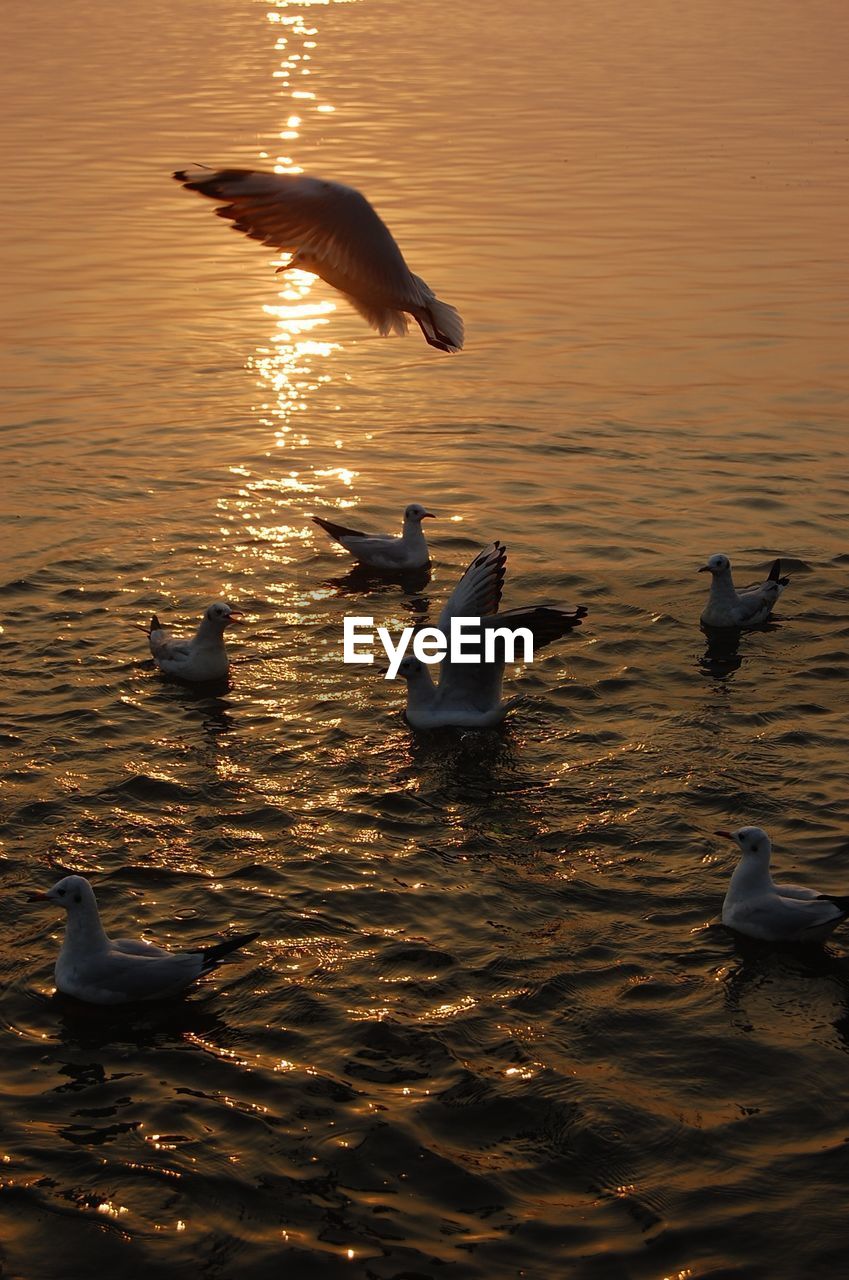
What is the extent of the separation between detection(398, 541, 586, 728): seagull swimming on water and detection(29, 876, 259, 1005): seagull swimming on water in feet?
12.2

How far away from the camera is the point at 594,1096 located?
326 inches

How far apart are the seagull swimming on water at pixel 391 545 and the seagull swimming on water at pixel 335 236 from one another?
625 centimetres

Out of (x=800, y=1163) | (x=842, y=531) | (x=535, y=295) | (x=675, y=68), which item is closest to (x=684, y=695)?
(x=842, y=531)

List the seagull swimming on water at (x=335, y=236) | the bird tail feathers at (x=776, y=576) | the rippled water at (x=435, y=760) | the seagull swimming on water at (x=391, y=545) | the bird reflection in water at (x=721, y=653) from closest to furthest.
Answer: the rippled water at (x=435, y=760), the seagull swimming on water at (x=335, y=236), the bird reflection in water at (x=721, y=653), the bird tail feathers at (x=776, y=576), the seagull swimming on water at (x=391, y=545)

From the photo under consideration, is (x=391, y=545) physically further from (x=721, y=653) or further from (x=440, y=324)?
(x=440, y=324)

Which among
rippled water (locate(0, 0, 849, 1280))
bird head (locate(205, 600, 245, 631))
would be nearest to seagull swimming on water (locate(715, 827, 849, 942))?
rippled water (locate(0, 0, 849, 1280))

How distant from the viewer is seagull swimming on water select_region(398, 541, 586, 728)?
1244 centimetres

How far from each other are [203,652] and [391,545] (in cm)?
304

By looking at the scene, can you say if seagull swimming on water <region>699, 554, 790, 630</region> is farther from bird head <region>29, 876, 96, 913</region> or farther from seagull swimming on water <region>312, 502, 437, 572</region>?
bird head <region>29, 876, 96, 913</region>

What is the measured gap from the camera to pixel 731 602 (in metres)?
14.1

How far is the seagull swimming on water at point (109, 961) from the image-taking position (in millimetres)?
8906

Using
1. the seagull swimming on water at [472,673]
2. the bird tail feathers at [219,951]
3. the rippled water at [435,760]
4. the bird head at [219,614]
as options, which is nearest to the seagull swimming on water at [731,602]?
the rippled water at [435,760]

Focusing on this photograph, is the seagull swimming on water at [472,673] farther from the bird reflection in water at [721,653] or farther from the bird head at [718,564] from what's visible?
the bird head at [718,564]

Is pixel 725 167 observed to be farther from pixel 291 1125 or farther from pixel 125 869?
pixel 291 1125
